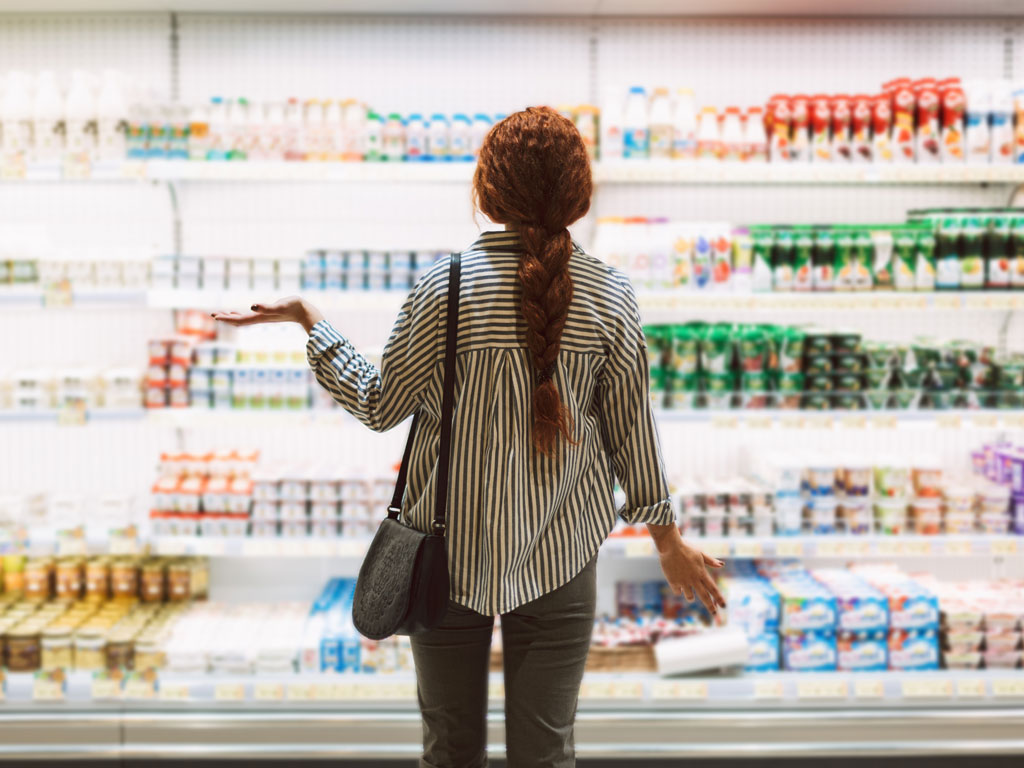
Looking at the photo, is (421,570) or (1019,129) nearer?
(421,570)

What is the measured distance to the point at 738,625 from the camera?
2.95 m

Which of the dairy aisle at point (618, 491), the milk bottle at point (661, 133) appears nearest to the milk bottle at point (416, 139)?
the dairy aisle at point (618, 491)

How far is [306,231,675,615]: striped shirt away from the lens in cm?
148

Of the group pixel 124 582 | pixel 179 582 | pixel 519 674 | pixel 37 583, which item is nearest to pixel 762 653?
pixel 519 674

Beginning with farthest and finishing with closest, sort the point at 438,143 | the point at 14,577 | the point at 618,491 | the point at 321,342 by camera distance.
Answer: the point at 14,577 < the point at 618,491 < the point at 438,143 < the point at 321,342

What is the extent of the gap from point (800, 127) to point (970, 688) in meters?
1.84

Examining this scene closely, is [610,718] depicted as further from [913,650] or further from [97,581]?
[97,581]

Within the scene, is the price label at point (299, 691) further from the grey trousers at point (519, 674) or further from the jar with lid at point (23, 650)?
the grey trousers at point (519, 674)

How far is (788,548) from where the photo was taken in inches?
113

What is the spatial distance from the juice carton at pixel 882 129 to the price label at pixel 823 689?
1663 millimetres

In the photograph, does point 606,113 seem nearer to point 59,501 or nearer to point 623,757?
point 623,757

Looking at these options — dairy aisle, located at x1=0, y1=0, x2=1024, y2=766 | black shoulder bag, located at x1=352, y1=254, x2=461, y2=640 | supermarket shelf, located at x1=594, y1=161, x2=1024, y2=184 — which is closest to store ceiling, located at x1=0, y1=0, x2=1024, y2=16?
dairy aisle, located at x1=0, y1=0, x2=1024, y2=766

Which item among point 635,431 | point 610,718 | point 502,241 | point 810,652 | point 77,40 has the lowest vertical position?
point 610,718

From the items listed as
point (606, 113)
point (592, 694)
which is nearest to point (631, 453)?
point (592, 694)
